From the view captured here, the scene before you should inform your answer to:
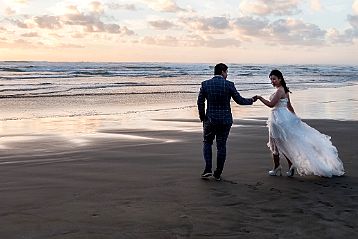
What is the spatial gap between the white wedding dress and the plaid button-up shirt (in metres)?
0.70

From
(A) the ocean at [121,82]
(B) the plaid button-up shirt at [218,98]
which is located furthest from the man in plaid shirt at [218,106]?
(A) the ocean at [121,82]

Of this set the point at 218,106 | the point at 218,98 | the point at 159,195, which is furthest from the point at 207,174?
the point at 159,195

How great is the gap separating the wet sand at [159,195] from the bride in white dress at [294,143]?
0.24 metres

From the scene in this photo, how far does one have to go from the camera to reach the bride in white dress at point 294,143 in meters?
7.77

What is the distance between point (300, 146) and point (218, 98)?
1571 mm

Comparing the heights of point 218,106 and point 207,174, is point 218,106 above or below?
above

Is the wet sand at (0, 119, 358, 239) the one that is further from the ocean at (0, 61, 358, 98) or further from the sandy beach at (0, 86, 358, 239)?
the ocean at (0, 61, 358, 98)

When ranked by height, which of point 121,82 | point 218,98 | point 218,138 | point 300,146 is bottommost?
point 121,82

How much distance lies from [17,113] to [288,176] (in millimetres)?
12298

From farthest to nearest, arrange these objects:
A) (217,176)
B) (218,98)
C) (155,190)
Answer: (217,176)
(218,98)
(155,190)

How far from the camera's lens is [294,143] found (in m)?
7.82

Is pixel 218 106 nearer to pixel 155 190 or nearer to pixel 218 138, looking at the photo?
pixel 218 138

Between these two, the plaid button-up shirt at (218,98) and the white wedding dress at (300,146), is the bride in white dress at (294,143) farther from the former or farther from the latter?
the plaid button-up shirt at (218,98)

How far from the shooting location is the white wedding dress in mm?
7781
